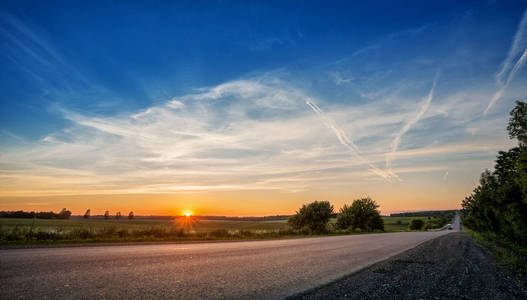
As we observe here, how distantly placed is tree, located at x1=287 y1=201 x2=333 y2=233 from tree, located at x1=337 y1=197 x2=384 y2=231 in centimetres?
1589

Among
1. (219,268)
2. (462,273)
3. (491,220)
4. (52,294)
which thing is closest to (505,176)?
(491,220)

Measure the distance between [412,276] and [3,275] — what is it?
11.4 metres

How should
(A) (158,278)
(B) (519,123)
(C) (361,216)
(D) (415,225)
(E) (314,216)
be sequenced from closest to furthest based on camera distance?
1. (A) (158,278)
2. (B) (519,123)
3. (E) (314,216)
4. (C) (361,216)
5. (D) (415,225)

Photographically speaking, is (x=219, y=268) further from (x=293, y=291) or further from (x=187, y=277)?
(x=293, y=291)

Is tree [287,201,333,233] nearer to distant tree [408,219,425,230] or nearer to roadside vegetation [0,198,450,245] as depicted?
roadside vegetation [0,198,450,245]

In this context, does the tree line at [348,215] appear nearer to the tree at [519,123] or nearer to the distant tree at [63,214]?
the tree at [519,123]

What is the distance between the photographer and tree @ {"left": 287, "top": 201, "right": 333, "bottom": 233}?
173 ft

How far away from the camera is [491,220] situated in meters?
40.1

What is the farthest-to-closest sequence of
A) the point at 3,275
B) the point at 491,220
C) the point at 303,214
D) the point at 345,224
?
the point at 345,224
the point at 303,214
the point at 491,220
the point at 3,275

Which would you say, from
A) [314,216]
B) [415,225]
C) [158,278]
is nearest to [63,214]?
[314,216]

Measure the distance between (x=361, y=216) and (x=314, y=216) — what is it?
21.0 m

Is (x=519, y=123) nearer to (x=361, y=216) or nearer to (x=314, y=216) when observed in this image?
(x=314, y=216)

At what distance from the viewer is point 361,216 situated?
223 feet

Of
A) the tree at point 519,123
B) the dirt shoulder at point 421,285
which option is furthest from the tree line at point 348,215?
the dirt shoulder at point 421,285
